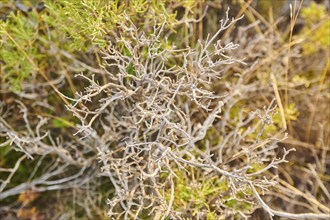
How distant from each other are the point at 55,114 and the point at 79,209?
0.32 m

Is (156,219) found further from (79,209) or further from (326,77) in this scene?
(326,77)

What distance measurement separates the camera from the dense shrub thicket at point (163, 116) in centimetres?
132

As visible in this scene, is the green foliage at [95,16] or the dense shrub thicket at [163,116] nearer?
the green foliage at [95,16]

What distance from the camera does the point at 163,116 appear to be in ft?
3.94

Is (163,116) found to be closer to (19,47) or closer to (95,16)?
(95,16)

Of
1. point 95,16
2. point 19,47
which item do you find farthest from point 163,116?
point 19,47

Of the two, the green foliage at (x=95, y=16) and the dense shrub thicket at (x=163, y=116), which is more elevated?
the green foliage at (x=95, y=16)

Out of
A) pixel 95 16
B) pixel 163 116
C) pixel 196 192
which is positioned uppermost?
pixel 95 16

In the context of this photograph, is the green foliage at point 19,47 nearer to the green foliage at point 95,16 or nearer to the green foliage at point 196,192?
the green foliage at point 95,16

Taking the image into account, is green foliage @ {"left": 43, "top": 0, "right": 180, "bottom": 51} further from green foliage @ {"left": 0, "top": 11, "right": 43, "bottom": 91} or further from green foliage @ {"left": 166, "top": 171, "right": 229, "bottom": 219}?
green foliage @ {"left": 166, "top": 171, "right": 229, "bottom": 219}

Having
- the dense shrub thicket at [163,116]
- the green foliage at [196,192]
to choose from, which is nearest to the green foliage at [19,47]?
the dense shrub thicket at [163,116]

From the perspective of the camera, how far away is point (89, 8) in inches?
46.0

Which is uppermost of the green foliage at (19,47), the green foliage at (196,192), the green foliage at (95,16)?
the green foliage at (95,16)

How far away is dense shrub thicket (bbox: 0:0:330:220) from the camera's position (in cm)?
132
